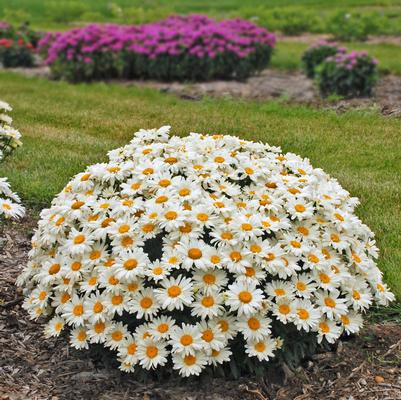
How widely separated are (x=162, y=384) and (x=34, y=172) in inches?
136

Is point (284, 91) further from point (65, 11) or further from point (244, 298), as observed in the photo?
point (65, 11)

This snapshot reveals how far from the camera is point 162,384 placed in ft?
11.5

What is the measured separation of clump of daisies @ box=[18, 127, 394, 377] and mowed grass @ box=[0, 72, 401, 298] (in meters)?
1.04

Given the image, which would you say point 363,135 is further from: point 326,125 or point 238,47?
point 238,47

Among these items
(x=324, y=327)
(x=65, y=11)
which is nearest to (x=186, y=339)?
(x=324, y=327)

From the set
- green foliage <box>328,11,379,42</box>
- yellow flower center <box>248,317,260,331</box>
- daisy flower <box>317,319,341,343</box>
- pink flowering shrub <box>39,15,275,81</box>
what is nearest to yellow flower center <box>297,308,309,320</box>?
daisy flower <box>317,319,341,343</box>

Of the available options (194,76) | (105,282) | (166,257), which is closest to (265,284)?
(166,257)

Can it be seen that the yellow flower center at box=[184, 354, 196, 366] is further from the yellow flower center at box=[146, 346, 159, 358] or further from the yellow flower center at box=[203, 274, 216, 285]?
the yellow flower center at box=[203, 274, 216, 285]

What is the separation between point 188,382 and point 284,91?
7.94 m

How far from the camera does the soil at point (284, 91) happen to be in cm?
→ 955

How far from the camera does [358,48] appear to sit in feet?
49.3

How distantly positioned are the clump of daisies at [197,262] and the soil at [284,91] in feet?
18.0

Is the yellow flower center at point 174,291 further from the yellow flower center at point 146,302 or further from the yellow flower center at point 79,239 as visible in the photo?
the yellow flower center at point 79,239

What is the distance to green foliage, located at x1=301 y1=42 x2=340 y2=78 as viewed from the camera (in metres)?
11.5
